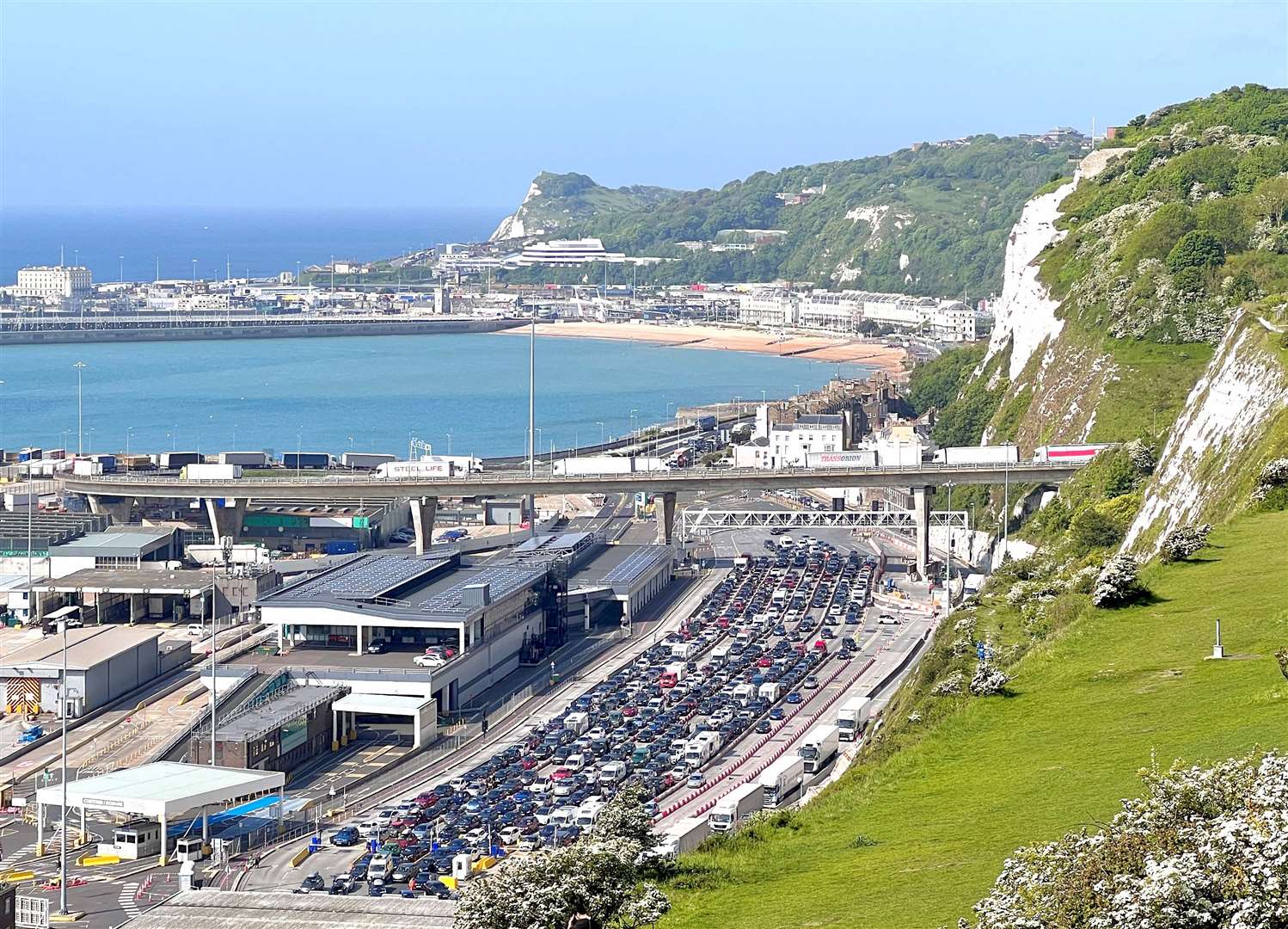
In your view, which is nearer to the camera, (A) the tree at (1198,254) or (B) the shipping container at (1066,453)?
(B) the shipping container at (1066,453)

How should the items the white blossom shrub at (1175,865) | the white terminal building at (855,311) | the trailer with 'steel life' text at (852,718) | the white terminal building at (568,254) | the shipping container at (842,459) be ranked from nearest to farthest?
the white blossom shrub at (1175,865)
the trailer with 'steel life' text at (852,718)
the shipping container at (842,459)
the white terminal building at (855,311)
the white terminal building at (568,254)

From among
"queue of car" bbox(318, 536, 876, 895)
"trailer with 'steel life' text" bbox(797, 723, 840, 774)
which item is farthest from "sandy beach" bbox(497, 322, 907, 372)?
"trailer with 'steel life' text" bbox(797, 723, 840, 774)

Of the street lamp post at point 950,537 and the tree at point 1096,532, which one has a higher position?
the tree at point 1096,532

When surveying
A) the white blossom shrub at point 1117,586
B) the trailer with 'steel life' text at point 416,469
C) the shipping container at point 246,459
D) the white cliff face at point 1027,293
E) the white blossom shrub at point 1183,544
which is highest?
the white cliff face at point 1027,293

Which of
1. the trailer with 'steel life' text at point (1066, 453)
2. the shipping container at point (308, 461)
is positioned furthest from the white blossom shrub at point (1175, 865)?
the shipping container at point (308, 461)

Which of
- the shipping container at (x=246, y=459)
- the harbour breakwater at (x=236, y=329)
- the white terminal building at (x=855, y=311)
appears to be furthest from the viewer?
the harbour breakwater at (x=236, y=329)

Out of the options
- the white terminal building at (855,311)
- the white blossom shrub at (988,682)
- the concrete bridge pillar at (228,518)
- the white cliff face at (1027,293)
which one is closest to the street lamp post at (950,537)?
the white cliff face at (1027,293)

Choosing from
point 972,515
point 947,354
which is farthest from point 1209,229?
point 947,354

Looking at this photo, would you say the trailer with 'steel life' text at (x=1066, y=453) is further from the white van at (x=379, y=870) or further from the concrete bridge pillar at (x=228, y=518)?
the white van at (x=379, y=870)
